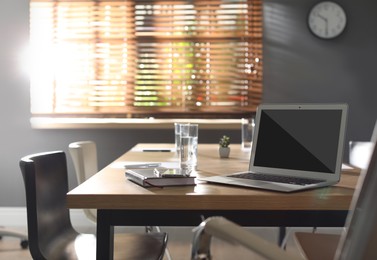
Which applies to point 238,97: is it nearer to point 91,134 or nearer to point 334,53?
point 334,53

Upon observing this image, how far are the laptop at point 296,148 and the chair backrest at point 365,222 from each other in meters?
0.82

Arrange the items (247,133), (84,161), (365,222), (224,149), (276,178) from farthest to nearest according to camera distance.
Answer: (247,133) → (84,161) → (224,149) → (276,178) → (365,222)

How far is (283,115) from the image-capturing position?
6.07ft

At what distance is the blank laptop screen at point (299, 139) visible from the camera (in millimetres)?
1699

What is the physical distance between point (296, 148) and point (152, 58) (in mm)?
2601

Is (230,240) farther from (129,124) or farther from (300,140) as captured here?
(129,124)

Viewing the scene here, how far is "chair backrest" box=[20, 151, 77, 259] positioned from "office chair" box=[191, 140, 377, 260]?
1.02 m

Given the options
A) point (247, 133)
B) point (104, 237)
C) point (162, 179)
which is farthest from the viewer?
point (247, 133)

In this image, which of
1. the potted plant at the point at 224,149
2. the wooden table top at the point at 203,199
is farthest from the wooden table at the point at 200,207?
the potted plant at the point at 224,149

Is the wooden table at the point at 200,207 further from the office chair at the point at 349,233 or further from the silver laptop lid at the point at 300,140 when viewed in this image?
the office chair at the point at 349,233

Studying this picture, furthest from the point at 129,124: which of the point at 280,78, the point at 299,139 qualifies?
the point at 299,139

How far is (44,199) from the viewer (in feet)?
6.39

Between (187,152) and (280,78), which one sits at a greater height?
(280,78)

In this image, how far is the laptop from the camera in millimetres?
1649
